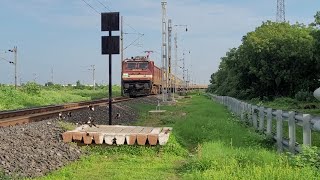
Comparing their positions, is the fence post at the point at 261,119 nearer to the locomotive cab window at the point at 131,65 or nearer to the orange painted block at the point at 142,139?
the orange painted block at the point at 142,139

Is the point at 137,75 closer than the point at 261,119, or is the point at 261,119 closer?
the point at 261,119

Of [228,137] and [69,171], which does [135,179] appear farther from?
[228,137]

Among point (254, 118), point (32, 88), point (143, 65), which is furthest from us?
point (143, 65)

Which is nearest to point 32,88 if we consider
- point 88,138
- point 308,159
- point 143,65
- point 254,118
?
point 143,65

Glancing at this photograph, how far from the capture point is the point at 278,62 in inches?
1870

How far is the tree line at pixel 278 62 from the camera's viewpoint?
46.0m

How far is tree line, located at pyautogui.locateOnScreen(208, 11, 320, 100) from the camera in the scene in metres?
46.0

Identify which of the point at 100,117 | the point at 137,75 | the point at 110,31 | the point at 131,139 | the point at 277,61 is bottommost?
the point at 100,117

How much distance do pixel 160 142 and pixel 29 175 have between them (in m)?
3.44

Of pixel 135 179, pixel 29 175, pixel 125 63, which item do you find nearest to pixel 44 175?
pixel 29 175

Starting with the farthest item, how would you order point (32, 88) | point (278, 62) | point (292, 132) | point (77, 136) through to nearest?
point (278, 62)
point (32, 88)
point (77, 136)
point (292, 132)

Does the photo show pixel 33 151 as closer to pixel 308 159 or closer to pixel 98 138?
pixel 98 138

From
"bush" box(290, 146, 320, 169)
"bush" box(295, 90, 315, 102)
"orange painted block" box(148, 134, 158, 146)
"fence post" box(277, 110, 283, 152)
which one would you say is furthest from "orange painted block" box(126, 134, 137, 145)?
"bush" box(295, 90, 315, 102)

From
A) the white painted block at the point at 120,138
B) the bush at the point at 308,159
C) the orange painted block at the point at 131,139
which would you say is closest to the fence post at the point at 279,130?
the orange painted block at the point at 131,139
